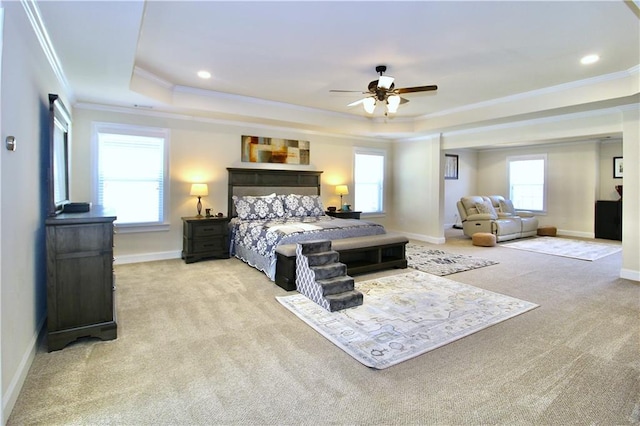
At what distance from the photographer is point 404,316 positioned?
3.31m

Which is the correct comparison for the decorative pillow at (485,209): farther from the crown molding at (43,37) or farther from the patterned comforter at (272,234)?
the crown molding at (43,37)

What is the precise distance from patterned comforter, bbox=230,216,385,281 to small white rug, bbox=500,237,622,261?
11.9 feet

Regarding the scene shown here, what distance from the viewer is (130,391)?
2098mm

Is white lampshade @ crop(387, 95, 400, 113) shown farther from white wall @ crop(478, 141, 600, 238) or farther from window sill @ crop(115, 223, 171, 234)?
white wall @ crop(478, 141, 600, 238)

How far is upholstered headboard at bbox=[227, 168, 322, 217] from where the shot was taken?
6.16m

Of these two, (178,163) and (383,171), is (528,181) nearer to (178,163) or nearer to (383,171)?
(383,171)

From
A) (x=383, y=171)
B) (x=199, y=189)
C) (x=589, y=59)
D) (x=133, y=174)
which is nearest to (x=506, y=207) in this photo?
(x=383, y=171)

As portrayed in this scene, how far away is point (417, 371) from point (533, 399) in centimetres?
68

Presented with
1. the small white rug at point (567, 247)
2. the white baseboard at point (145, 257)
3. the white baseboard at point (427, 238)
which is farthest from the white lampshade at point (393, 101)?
the small white rug at point (567, 247)

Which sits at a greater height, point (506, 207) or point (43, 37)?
point (43, 37)

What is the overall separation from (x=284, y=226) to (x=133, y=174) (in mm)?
2560

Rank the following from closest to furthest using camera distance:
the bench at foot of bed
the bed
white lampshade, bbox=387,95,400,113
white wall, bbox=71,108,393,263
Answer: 1. white lampshade, bbox=387,95,400,113
2. the bench at foot of bed
3. the bed
4. white wall, bbox=71,108,393,263

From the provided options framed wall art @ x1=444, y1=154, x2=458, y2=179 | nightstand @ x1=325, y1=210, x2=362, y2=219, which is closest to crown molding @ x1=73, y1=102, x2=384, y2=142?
nightstand @ x1=325, y1=210, x2=362, y2=219

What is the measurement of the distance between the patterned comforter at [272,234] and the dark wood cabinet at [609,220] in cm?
630
